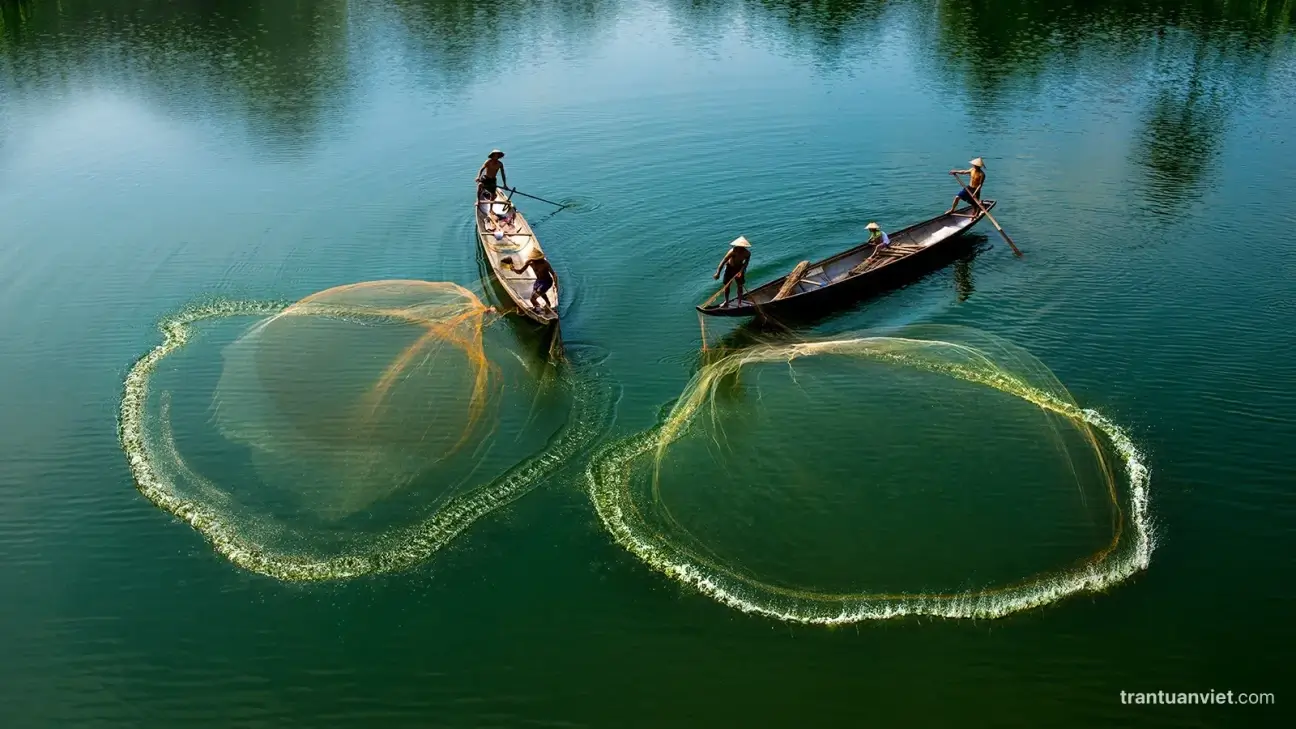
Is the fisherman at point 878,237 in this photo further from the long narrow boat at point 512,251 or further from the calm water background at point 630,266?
the long narrow boat at point 512,251

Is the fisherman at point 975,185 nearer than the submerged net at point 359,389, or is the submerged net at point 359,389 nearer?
the submerged net at point 359,389

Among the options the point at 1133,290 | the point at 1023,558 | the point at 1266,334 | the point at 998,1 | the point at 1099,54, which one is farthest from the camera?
the point at 998,1

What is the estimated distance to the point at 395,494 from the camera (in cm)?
1156

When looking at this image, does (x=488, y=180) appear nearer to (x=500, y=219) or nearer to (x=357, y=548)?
(x=500, y=219)

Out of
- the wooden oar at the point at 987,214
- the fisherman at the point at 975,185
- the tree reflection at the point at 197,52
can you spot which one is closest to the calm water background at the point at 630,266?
the tree reflection at the point at 197,52

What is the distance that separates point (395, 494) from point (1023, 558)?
7.71 metres

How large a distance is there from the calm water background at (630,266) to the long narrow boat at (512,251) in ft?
2.08

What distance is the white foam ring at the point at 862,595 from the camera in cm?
998

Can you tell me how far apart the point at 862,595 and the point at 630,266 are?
936 centimetres

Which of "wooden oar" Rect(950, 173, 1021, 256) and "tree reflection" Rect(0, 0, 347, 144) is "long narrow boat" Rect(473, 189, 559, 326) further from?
"tree reflection" Rect(0, 0, 347, 144)

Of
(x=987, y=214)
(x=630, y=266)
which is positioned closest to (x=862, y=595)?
(x=630, y=266)

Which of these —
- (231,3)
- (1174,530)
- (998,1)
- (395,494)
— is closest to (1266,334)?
(1174,530)

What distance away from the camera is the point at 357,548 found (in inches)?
427

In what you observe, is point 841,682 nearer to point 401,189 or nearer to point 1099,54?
point 401,189
